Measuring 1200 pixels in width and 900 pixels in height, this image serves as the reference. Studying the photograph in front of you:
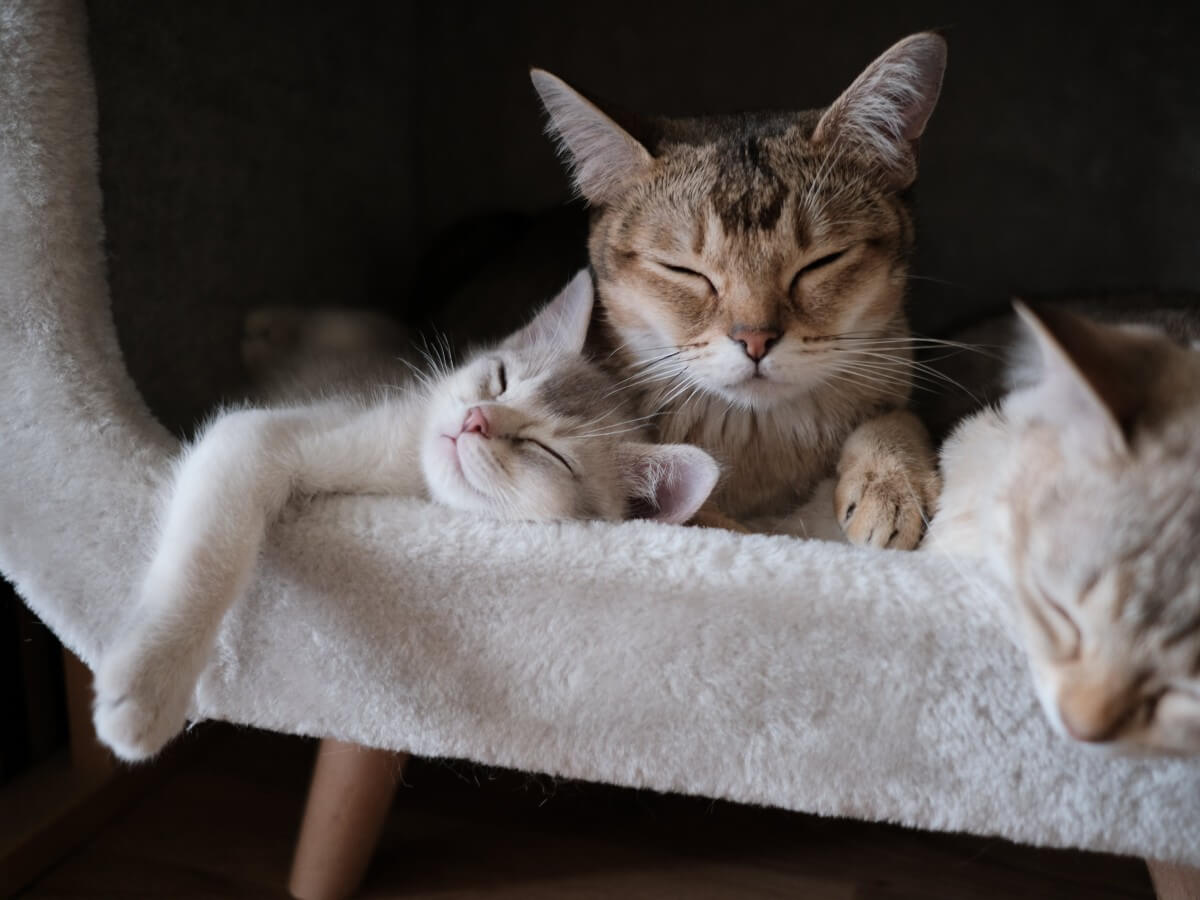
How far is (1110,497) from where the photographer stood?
0.78m

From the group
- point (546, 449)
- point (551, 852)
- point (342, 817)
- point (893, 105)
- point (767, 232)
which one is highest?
point (893, 105)

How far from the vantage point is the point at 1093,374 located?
78 cm

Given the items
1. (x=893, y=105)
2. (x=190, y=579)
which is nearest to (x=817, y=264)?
(x=893, y=105)

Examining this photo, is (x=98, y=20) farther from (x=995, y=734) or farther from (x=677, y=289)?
(x=995, y=734)

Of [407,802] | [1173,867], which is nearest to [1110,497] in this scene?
[1173,867]

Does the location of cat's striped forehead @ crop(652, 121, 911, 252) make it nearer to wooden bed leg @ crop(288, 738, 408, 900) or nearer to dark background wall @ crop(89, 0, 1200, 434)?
dark background wall @ crop(89, 0, 1200, 434)

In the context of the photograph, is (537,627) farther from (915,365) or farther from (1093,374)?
(915,365)

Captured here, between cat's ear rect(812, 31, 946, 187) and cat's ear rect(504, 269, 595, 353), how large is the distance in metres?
0.36

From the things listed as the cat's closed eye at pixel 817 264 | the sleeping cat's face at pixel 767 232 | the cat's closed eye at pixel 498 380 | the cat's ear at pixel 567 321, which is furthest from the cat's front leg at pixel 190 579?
the cat's closed eye at pixel 817 264

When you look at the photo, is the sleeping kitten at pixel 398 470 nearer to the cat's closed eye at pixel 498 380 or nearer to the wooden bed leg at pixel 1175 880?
the cat's closed eye at pixel 498 380

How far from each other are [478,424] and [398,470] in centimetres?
13

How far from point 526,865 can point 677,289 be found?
35.3 inches

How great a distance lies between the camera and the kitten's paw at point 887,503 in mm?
1102

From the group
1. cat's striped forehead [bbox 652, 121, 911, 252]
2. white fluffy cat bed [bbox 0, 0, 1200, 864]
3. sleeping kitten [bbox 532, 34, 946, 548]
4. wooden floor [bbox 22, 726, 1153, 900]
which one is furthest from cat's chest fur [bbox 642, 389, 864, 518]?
wooden floor [bbox 22, 726, 1153, 900]
